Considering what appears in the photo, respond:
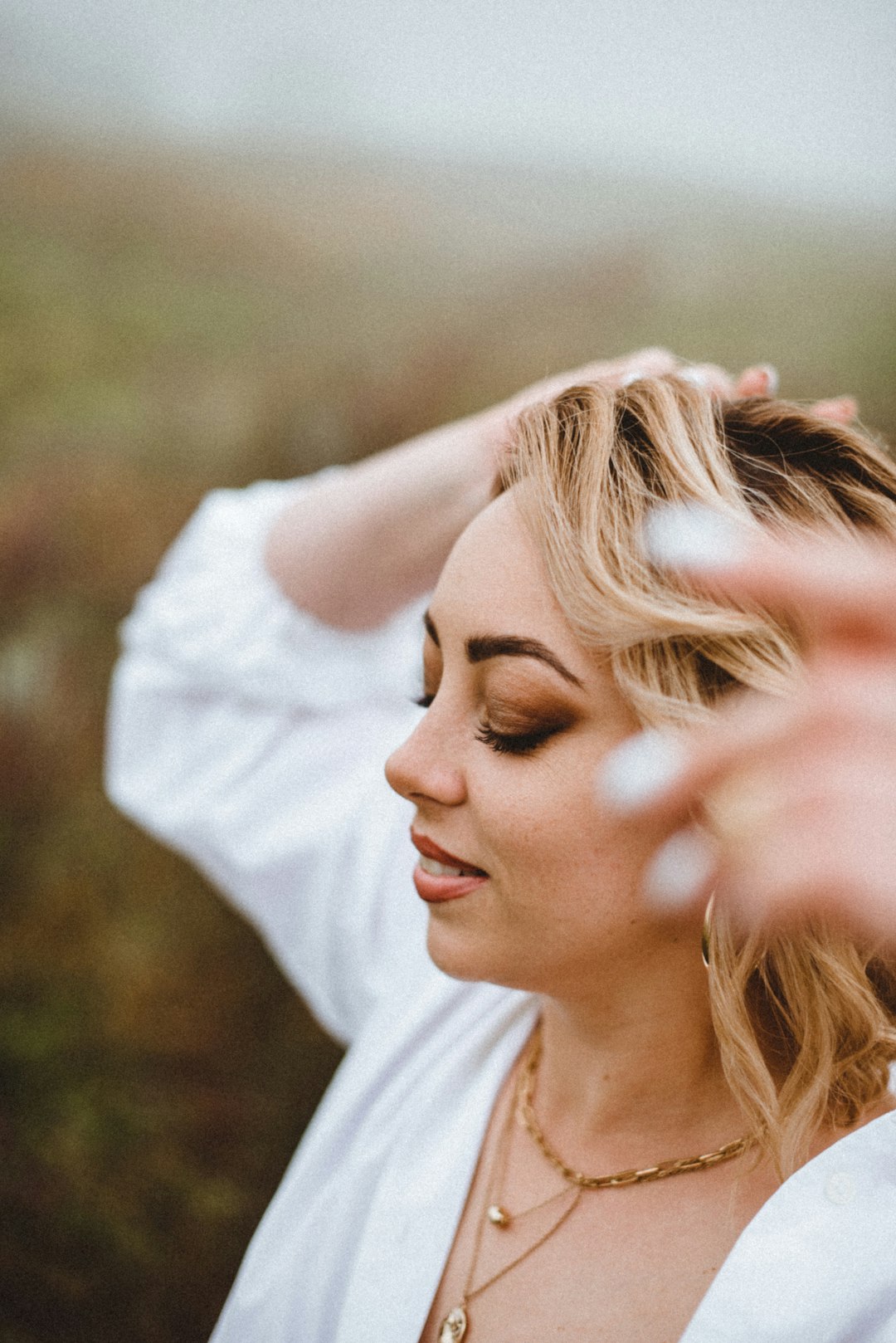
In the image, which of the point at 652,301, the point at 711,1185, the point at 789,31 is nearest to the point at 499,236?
the point at 652,301

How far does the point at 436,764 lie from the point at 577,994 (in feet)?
0.84

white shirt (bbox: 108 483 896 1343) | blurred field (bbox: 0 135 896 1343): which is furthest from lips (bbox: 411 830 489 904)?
blurred field (bbox: 0 135 896 1343)

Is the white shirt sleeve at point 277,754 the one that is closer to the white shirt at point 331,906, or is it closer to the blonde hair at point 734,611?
the white shirt at point 331,906

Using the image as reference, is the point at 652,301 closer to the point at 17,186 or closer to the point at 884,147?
the point at 884,147

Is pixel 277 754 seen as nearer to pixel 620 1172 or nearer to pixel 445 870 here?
pixel 445 870

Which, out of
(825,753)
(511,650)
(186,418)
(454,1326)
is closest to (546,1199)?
(454,1326)

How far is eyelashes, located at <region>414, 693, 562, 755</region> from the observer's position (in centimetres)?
75

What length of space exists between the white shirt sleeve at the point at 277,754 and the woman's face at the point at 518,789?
14.1 inches

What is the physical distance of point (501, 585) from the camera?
79 centimetres

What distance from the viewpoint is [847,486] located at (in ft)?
2.61

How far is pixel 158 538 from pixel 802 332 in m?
1.24

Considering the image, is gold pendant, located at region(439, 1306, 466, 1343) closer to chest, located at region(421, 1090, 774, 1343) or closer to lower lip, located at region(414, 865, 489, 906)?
chest, located at region(421, 1090, 774, 1343)

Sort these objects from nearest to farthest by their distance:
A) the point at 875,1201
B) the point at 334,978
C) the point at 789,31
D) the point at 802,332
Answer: the point at 875,1201, the point at 334,978, the point at 789,31, the point at 802,332

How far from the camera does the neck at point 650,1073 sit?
86 centimetres
